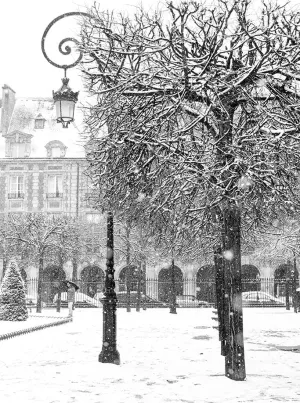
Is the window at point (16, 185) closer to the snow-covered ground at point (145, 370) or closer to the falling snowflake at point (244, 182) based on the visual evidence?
the snow-covered ground at point (145, 370)

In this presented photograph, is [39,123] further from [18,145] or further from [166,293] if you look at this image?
[166,293]

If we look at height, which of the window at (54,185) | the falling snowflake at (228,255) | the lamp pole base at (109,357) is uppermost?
the window at (54,185)

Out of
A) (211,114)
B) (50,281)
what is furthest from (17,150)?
(211,114)

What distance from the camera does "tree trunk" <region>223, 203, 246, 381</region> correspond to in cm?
809

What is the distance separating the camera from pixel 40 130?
4256 centimetres

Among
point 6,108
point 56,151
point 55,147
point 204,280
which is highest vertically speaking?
point 6,108

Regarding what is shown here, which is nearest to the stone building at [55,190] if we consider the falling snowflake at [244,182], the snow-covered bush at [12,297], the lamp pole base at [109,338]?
the snow-covered bush at [12,297]

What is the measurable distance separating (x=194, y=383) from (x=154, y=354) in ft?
12.0

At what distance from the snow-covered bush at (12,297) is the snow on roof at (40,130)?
22167 millimetres

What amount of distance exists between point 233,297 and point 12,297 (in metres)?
13.0

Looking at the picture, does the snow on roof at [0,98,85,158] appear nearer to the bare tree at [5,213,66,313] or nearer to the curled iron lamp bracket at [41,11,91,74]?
the bare tree at [5,213,66,313]

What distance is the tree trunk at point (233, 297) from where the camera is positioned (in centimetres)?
809

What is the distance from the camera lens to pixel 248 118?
8.23 metres

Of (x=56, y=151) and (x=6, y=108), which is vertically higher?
(x=6, y=108)
